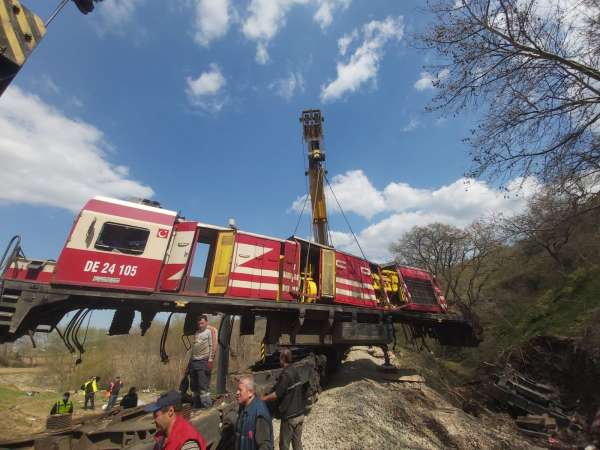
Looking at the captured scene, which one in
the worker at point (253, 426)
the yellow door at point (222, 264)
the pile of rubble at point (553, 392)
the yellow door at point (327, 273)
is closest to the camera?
the worker at point (253, 426)

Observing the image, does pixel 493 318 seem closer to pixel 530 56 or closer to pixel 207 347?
pixel 530 56

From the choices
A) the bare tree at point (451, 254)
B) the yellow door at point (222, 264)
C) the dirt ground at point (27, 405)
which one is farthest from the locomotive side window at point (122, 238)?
the bare tree at point (451, 254)

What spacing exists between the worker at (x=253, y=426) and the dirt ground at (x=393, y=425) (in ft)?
10.6

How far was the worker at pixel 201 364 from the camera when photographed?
6.23m

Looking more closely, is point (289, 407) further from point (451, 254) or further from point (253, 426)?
point (451, 254)

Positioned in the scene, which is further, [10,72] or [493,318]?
[493,318]

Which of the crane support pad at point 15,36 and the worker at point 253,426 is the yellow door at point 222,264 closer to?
the worker at point 253,426

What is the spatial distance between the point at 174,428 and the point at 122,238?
5434 millimetres

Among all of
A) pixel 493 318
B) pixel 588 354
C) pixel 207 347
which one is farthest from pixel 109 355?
pixel 588 354

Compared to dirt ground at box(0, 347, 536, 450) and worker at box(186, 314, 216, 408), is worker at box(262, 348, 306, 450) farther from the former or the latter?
worker at box(186, 314, 216, 408)

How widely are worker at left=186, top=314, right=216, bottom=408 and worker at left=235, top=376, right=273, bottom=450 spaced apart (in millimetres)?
2985

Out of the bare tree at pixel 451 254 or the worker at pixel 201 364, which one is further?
the bare tree at pixel 451 254

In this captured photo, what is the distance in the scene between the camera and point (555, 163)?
7.21 m

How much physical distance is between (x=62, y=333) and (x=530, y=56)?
37.3 ft
